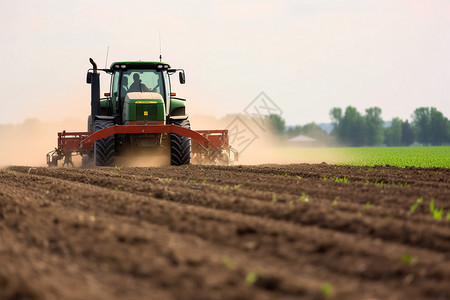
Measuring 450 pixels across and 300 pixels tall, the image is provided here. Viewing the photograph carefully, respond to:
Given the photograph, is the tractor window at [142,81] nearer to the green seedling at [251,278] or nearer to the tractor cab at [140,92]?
the tractor cab at [140,92]

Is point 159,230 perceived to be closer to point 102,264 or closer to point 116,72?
point 102,264

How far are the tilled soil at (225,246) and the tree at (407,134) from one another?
124 metres

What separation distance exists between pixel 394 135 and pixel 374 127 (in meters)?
11.4

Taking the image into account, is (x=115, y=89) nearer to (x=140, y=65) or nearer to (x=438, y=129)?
(x=140, y=65)

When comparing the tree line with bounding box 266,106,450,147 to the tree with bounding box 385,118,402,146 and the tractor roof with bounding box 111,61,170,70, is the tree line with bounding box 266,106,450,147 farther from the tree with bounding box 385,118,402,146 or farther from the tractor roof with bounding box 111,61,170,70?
the tractor roof with bounding box 111,61,170,70

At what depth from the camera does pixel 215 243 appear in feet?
18.8

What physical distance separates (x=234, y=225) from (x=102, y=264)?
1.78 meters

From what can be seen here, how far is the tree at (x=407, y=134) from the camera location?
127688 millimetres

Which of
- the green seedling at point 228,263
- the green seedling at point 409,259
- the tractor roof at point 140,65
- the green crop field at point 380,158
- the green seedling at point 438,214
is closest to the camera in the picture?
the green seedling at point 228,263

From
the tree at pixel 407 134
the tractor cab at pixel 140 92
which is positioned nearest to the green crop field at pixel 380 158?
the tractor cab at pixel 140 92

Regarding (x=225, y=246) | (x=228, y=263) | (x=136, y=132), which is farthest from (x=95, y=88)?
(x=228, y=263)

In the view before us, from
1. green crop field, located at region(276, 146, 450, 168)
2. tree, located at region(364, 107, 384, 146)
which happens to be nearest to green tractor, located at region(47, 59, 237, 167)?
green crop field, located at region(276, 146, 450, 168)

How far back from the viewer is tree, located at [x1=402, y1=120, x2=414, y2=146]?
5027 inches

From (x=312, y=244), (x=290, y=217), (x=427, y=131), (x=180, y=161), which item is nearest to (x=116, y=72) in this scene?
(x=180, y=161)
